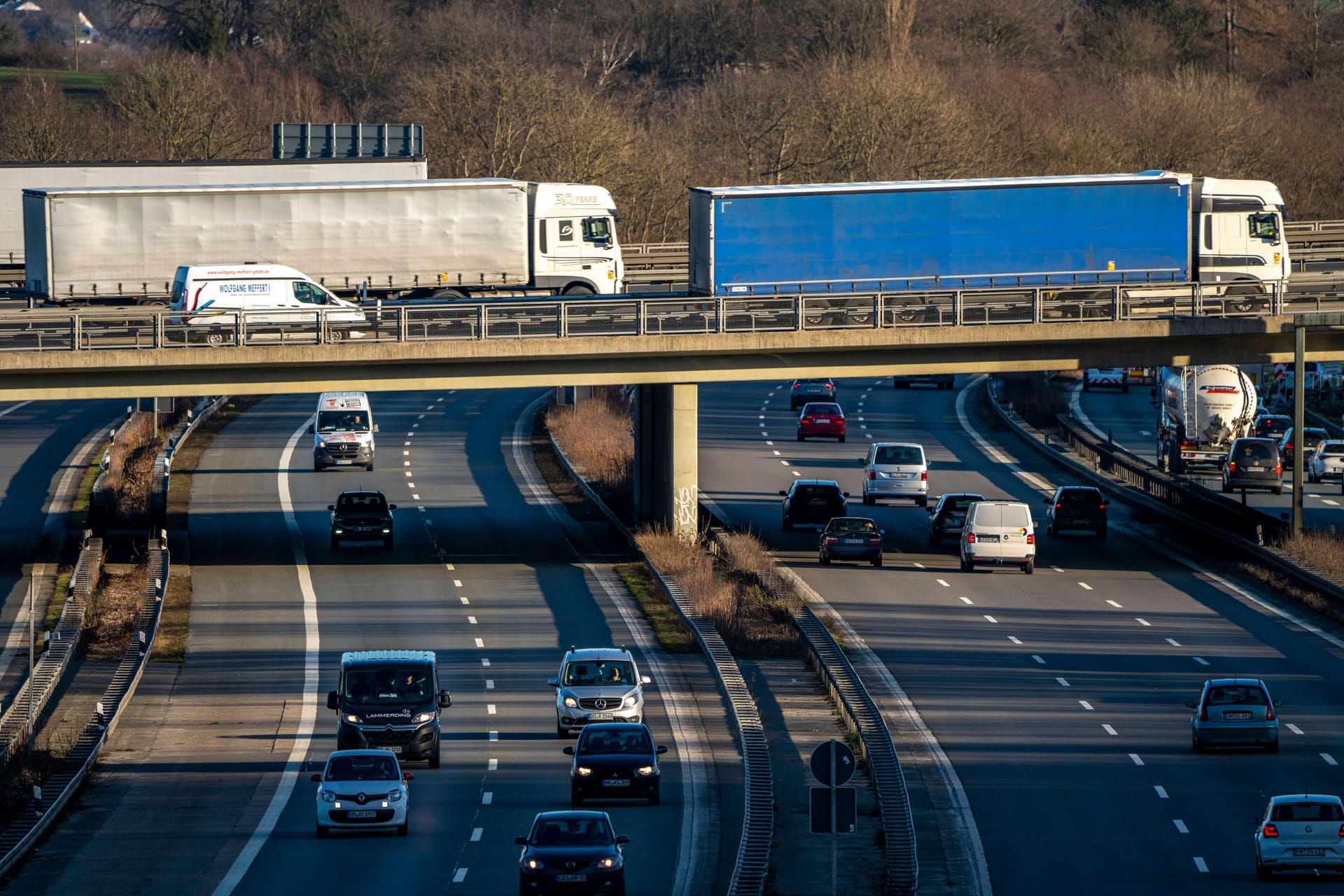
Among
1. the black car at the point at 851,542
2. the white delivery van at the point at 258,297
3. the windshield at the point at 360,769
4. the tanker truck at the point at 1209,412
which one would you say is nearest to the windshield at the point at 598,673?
the windshield at the point at 360,769

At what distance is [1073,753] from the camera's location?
3338 centimetres

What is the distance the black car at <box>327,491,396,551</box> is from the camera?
53.4 meters

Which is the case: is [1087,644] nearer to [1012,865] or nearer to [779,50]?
[1012,865]

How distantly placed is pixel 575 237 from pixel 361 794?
3059 cm

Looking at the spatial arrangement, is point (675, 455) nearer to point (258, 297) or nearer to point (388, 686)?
point (258, 297)

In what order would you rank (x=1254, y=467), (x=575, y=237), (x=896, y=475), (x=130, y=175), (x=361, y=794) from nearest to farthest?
(x=361, y=794) < (x=575, y=237) < (x=896, y=475) < (x=130, y=175) < (x=1254, y=467)

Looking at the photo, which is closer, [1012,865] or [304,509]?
[1012,865]

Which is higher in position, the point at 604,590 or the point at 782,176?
the point at 782,176

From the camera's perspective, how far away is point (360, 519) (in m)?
53.4

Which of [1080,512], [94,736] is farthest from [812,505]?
[94,736]

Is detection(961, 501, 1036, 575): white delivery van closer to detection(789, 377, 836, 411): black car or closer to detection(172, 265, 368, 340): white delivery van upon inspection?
detection(172, 265, 368, 340): white delivery van

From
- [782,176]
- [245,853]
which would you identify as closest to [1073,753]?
[245,853]

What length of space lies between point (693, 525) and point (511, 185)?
11.6 m

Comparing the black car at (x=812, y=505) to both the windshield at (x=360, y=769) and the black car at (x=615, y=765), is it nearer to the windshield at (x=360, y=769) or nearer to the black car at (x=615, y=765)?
the black car at (x=615, y=765)
